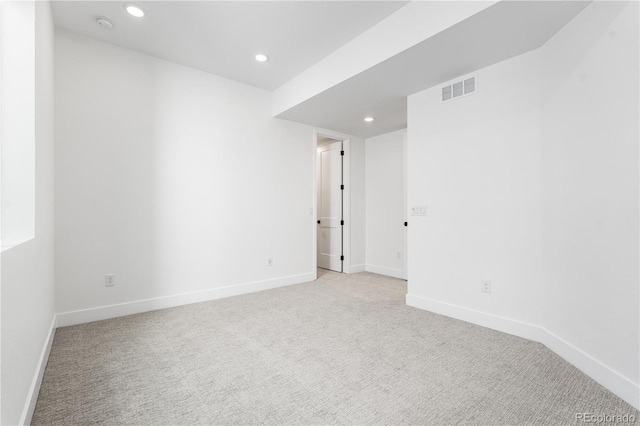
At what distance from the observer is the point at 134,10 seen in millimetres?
2439

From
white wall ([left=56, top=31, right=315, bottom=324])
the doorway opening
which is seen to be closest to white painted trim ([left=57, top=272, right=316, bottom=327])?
white wall ([left=56, top=31, right=315, bottom=324])

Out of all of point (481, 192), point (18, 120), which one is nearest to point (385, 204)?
point (481, 192)

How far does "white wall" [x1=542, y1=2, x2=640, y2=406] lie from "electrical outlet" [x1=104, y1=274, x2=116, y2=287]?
393 centimetres

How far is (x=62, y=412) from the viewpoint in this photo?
1.53 meters

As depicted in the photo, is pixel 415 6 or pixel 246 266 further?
pixel 246 266

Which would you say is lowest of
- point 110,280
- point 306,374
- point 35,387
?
point 306,374

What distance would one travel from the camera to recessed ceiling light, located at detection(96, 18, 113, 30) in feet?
8.37

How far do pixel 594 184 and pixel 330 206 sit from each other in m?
3.87

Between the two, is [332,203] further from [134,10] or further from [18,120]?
[18,120]

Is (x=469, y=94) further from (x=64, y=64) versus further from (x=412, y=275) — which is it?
(x=64, y=64)

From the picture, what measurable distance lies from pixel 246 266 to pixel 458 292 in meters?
2.55

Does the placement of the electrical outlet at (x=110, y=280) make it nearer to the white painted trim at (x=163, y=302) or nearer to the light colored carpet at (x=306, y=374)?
the white painted trim at (x=163, y=302)

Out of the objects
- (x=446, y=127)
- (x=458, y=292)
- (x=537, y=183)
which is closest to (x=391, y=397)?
(x=458, y=292)

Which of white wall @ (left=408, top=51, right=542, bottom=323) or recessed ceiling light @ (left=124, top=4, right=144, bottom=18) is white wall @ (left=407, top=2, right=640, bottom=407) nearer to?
white wall @ (left=408, top=51, right=542, bottom=323)
